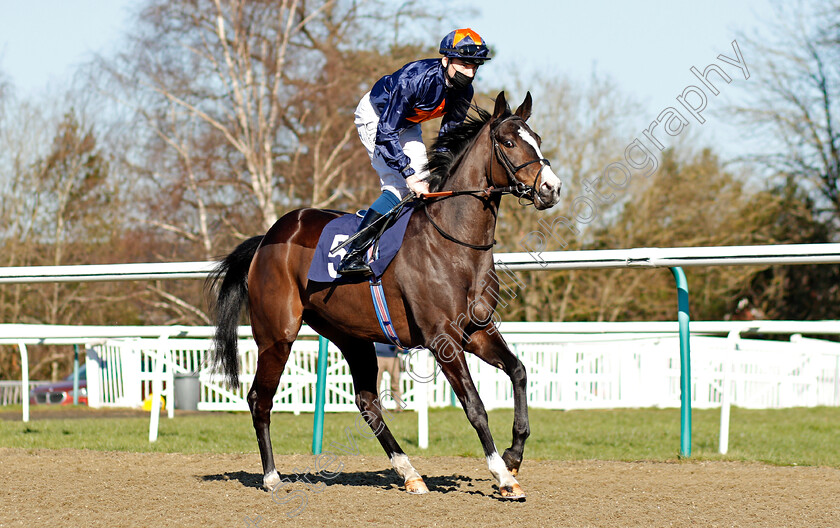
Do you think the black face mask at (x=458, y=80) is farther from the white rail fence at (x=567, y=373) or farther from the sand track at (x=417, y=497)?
the white rail fence at (x=567, y=373)

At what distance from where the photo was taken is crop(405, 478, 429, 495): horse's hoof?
183 inches

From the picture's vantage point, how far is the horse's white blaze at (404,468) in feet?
15.6

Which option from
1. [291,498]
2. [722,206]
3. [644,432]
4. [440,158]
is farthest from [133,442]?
[722,206]

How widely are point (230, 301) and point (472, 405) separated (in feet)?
6.89

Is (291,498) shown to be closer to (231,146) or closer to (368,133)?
(368,133)

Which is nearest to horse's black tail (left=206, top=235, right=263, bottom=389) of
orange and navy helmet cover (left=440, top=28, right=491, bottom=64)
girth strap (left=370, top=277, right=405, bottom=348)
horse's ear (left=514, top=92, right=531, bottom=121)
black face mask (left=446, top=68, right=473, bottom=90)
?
girth strap (left=370, top=277, right=405, bottom=348)

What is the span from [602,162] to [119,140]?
11568mm

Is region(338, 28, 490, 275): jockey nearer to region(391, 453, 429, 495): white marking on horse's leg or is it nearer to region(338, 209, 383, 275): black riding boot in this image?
region(338, 209, 383, 275): black riding boot

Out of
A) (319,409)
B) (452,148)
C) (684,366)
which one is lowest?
(319,409)

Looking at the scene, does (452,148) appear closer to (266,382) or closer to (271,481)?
(266,382)

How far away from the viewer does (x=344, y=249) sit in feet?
16.7

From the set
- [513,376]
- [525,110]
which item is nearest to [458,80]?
[525,110]

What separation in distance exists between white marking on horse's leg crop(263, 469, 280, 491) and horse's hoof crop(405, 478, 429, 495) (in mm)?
787

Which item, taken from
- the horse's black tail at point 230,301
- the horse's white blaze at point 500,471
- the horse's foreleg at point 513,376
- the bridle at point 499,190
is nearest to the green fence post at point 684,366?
the horse's foreleg at point 513,376
